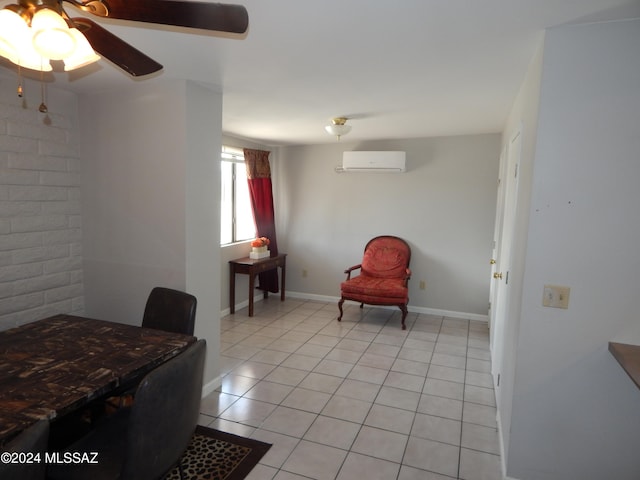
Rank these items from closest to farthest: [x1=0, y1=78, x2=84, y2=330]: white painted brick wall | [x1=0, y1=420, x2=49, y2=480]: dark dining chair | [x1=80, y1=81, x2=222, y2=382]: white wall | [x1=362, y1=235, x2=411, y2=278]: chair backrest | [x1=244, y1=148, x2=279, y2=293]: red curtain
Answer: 1. [x1=0, y1=420, x2=49, y2=480]: dark dining chair
2. [x1=0, y1=78, x2=84, y2=330]: white painted brick wall
3. [x1=80, y1=81, x2=222, y2=382]: white wall
4. [x1=362, y1=235, x2=411, y2=278]: chair backrest
5. [x1=244, y1=148, x2=279, y2=293]: red curtain

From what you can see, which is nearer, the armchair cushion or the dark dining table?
the dark dining table

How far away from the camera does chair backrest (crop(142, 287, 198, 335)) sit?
6.97 feet

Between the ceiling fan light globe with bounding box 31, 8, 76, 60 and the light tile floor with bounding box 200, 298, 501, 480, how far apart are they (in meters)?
2.05

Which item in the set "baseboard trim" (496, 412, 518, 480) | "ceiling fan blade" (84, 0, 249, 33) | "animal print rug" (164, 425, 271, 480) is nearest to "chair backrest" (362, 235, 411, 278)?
"baseboard trim" (496, 412, 518, 480)

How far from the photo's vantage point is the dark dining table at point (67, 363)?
1.28 meters

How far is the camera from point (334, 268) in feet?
17.9

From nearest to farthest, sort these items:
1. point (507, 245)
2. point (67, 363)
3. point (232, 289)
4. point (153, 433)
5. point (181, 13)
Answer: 1. point (181, 13)
2. point (153, 433)
3. point (67, 363)
4. point (507, 245)
5. point (232, 289)

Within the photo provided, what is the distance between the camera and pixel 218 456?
2162mm

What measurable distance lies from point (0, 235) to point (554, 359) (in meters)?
3.19

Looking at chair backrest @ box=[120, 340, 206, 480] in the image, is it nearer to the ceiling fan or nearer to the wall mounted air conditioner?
the ceiling fan

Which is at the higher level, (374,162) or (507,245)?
(374,162)

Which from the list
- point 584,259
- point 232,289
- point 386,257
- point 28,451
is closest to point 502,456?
point 584,259

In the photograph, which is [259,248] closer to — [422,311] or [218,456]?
[422,311]

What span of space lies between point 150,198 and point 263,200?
264 cm
